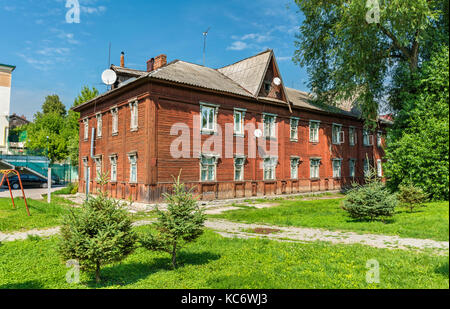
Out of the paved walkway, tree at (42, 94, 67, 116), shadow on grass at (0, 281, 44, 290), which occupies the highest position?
tree at (42, 94, 67, 116)

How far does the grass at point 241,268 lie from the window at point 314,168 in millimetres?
19755

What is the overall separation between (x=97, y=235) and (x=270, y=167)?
19.5 m

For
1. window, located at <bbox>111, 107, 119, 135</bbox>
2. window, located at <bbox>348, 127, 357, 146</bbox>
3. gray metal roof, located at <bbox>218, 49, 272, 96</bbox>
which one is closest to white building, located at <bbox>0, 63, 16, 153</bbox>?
window, located at <bbox>111, 107, 119, 135</bbox>

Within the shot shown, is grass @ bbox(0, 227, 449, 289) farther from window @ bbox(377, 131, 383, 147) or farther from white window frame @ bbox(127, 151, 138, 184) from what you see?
window @ bbox(377, 131, 383, 147)

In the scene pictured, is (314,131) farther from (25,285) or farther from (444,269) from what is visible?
(444,269)

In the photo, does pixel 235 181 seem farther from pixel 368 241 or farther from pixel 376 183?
pixel 368 241

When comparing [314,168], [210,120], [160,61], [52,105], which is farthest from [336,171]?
[52,105]

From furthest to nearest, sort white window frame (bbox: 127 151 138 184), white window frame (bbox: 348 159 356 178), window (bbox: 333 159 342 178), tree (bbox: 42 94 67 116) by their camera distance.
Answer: tree (bbox: 42 94 67 116), white window frame (bbox: 348 159 356 178), window (bbox: 333 159 342 178), white window frame (bbox: 127 151 138 184)

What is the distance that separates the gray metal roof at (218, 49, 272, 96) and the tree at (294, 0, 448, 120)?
103 inches

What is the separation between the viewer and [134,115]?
20.3 metres


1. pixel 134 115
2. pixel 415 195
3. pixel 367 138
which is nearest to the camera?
pixel 415 195

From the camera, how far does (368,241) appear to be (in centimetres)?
866

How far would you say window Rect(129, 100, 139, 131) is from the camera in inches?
786

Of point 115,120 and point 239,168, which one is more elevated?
point 115,120
